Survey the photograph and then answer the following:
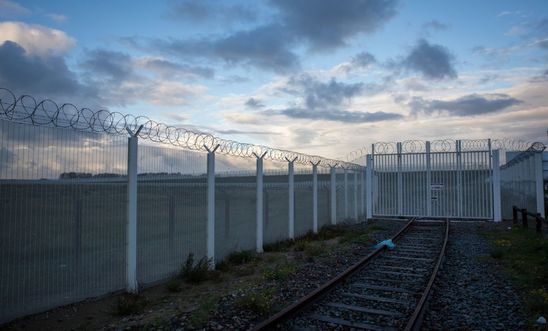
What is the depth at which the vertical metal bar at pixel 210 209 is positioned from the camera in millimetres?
9500

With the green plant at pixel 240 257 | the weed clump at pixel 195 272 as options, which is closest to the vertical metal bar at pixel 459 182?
the green plant at pixel 240 257

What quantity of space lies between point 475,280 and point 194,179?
20.8ft

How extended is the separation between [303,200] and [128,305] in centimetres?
973

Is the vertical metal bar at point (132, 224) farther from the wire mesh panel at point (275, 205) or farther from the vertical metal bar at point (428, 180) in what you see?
the vertical metal bar at point (428, 180)

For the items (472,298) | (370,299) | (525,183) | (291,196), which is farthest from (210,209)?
(525,183)

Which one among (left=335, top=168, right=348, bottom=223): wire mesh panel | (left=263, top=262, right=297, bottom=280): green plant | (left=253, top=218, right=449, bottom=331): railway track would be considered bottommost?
(left=253, top=218, right=449, bottom=331): railway track

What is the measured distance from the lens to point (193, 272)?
28.0 ft

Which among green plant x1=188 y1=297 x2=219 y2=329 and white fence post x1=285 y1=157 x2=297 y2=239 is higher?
white fence post x1=285 y1=157 x2=297 y2=239

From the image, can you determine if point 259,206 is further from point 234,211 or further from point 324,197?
point 324,197

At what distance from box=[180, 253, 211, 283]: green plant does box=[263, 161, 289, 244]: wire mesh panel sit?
397cm

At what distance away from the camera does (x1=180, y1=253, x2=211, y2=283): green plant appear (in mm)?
8500

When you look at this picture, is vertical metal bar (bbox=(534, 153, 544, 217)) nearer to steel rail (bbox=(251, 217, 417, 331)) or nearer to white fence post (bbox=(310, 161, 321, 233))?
Result: white fence post (bbox=(310, 161, 321, 233))

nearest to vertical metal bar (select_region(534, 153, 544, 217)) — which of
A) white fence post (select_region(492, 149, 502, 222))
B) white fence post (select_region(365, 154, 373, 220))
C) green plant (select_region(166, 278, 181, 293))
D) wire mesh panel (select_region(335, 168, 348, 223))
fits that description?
white fence post (select_region(492, 149, 502, 222))

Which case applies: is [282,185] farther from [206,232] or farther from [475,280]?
[475,280]
